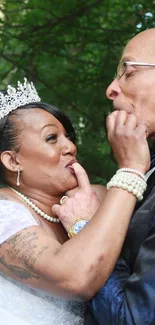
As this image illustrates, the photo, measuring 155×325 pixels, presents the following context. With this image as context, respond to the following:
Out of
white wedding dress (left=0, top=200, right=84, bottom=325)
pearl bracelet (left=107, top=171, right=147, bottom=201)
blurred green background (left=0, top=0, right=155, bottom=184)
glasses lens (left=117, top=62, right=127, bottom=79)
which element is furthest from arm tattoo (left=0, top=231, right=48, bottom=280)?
blurred green background (left=0, top=0, right=155, bottom=184)

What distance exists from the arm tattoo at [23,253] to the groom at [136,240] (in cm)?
34

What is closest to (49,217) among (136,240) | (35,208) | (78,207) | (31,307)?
(35,208)

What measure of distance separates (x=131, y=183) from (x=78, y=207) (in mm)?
443

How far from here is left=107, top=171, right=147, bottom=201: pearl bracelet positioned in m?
2.73

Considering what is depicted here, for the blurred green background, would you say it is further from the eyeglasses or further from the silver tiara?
the eyeglasses

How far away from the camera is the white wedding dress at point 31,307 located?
3.06 m

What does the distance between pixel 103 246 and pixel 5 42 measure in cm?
425

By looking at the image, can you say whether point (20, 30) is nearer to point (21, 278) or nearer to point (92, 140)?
point (92, 140)

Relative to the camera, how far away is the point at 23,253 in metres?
2.87

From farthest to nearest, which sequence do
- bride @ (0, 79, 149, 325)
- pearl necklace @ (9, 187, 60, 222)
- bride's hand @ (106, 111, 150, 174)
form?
pearl necklace @ (9, 187, 60, 222), bride's hand @ (106, 111, 150, 174), bride @ (0, 79, 149, 325)

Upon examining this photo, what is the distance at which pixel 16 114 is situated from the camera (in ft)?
12.0

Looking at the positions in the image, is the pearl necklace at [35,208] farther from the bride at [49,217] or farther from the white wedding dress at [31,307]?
the white wedding dress at [31,307]

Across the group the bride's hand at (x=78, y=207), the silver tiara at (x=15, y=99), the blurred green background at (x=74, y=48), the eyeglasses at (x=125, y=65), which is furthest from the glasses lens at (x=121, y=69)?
the blurred green background at (x=74, y=48)

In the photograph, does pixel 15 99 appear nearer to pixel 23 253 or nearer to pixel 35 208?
pixel 35 208
